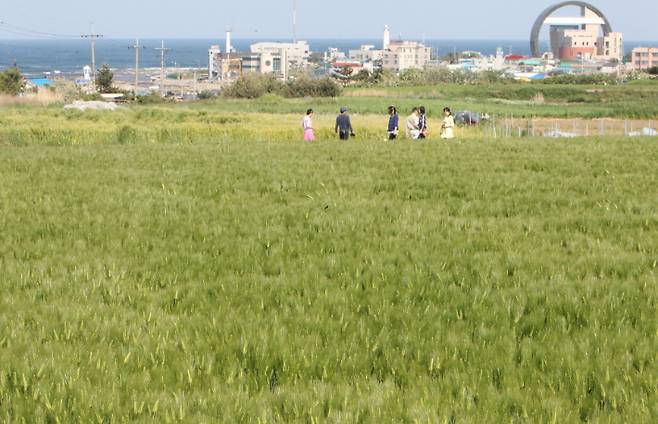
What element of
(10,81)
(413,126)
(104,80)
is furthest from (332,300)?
(104,80)

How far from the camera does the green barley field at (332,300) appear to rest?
4488 millimetres

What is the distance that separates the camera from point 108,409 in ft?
14.1

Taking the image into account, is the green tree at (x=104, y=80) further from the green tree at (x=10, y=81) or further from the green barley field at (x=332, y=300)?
the green barley field at (x=332, y=300)

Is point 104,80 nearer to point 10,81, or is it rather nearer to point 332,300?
point 10,81

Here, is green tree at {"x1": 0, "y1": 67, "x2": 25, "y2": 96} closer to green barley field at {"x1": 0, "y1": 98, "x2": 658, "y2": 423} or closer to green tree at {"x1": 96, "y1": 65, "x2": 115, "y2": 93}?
green tree at {"x1": 96, "y1": 65, "x2": 115, "y2": 93}

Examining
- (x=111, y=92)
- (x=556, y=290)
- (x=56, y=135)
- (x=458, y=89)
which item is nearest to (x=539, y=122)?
(x=56, y=135)

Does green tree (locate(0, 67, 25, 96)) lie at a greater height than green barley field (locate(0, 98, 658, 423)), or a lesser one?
greater

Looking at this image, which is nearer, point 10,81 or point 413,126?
point 413,126

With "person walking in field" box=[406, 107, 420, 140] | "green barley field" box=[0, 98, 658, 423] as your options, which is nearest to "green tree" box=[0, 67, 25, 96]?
"person walking in field" box=[406, 107, 420, 140]

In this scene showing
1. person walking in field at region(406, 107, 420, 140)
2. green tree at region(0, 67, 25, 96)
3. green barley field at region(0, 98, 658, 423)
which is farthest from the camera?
green tree at region(0, 67, 25, 96)

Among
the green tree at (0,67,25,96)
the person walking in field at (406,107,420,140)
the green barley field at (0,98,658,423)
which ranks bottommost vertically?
the green barley field at (0,98,658,423)

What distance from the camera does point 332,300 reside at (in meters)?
6.36

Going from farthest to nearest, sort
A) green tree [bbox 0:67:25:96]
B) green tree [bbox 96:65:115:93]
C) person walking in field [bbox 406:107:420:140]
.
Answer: green tree [bbox 96:65:115:93], green tree [bbox 0:67:25:96], person walking in field [bbox 406:107:420:140]

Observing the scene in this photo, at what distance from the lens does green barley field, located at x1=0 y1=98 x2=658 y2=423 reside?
4.49 metres
